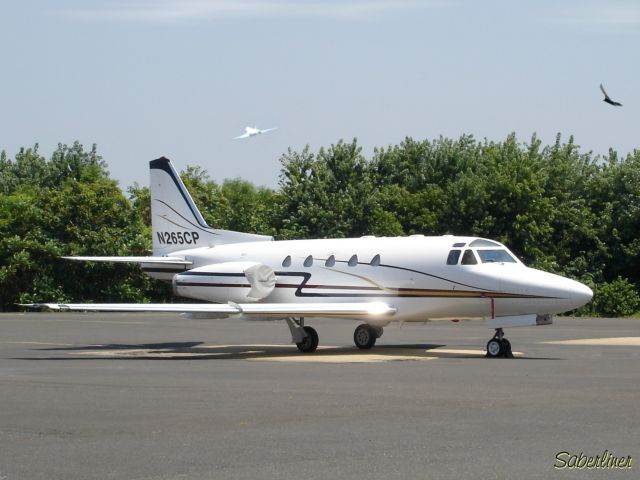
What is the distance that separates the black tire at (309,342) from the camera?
30641 millimetres

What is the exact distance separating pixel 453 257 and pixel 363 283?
260 cm

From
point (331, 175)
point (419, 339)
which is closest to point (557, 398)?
point (419, 339)

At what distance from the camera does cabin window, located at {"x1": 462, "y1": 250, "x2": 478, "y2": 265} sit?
1134 inches

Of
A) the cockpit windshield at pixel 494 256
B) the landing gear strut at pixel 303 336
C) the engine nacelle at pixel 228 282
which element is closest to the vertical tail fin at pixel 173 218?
the engine nacelle at pixel 228 282

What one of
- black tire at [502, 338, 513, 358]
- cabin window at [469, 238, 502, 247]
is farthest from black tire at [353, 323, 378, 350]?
black tire at [502, 338, 513, 358]

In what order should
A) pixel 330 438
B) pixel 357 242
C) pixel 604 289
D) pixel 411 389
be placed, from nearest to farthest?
pixel 330 438
pixel 411 389
pixel 357 242
pixel 604 289

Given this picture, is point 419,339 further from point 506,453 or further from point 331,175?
point 331,175

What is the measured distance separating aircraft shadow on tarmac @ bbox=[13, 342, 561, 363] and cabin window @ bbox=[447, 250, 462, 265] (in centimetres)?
216

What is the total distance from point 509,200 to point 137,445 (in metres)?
53.1

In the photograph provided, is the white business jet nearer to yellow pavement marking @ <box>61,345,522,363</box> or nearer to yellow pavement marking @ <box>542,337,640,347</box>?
yellow pavement marking @ <box>61,345,522,363</box>

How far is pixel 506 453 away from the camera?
12.2m

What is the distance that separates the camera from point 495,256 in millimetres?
28922

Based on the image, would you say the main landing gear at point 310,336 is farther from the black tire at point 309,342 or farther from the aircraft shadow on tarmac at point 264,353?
the aircraft shadow on tarmac at point 264,353

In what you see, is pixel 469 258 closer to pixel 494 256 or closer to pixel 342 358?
pixel 494 256
